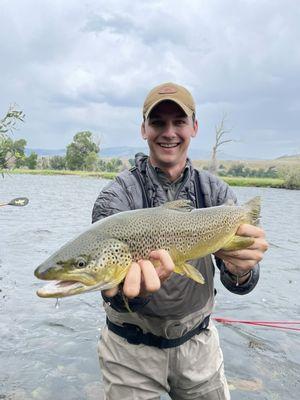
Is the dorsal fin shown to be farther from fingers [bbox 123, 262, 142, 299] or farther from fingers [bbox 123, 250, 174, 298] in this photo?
fingers [bbox 123, 262, 142, 299]

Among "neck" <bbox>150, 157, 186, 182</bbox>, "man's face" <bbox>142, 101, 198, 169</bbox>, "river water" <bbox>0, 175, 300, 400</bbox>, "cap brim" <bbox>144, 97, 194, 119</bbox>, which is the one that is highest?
"cap brim" <bbox>144, 97, 194, 119</bbox>

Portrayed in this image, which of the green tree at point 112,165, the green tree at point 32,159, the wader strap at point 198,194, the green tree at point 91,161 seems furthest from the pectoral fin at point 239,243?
the green tree at point 112,165

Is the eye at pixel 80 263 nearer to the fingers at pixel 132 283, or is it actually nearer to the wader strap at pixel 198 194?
the fingers at pixel 132 283

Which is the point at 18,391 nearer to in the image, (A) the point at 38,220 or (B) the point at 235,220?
(B) the point at 235,220

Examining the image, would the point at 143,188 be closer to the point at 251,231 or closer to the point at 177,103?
the point at 177,103

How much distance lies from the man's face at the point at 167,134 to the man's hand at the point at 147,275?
2.88 ft

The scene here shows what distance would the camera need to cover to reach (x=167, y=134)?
3.35m

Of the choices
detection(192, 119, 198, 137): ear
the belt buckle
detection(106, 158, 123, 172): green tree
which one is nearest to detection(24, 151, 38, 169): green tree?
detection(106, 158, 123, 172): green tree

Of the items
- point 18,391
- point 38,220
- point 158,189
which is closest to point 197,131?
point 158,189

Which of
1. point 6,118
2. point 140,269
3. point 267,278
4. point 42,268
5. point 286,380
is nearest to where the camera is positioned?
point 42,268

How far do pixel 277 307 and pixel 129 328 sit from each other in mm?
7849

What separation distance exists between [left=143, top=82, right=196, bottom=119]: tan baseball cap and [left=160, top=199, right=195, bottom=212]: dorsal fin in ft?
2.20

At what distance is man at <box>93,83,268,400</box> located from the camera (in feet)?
10.5

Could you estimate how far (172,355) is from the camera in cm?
330
